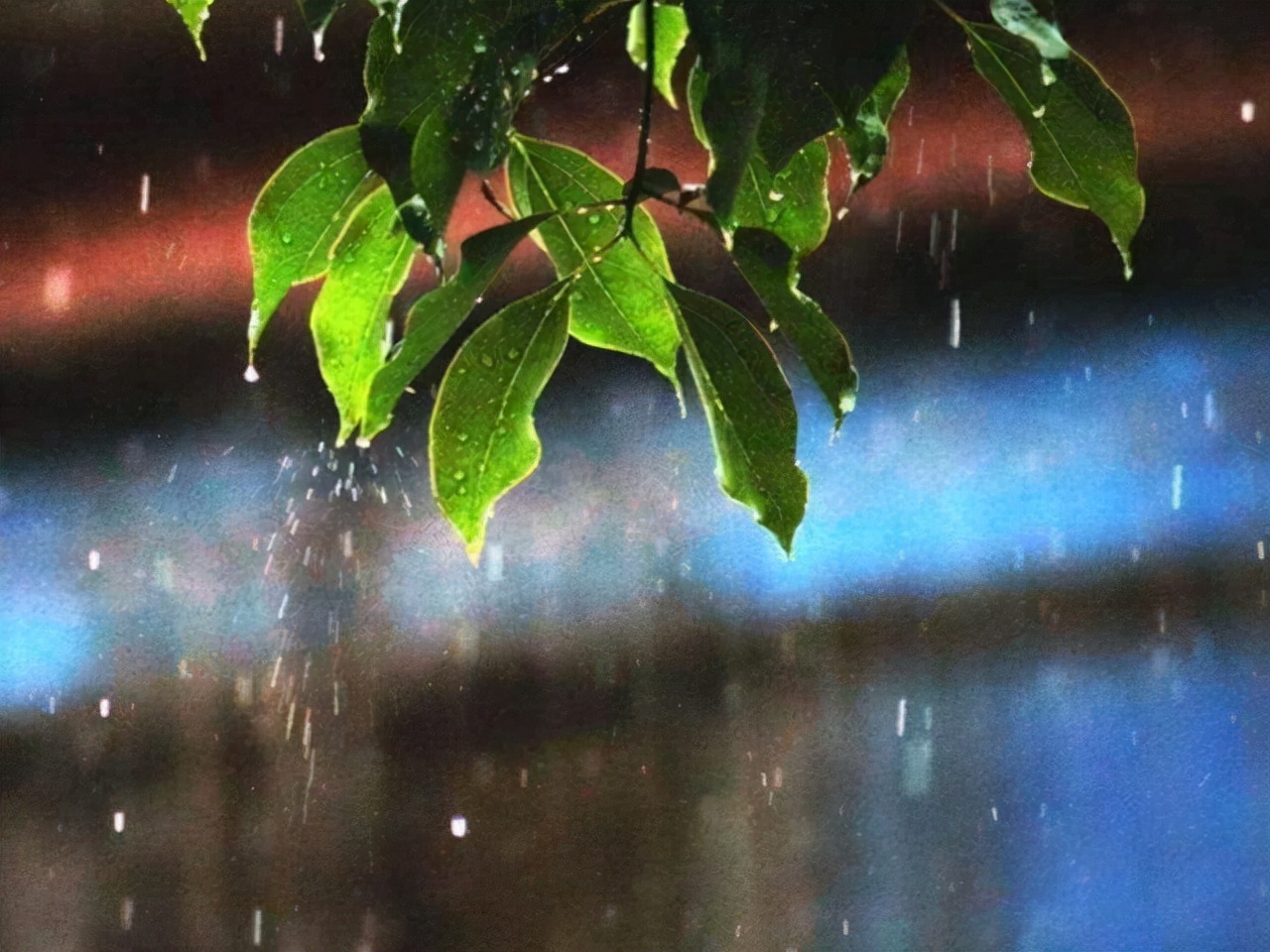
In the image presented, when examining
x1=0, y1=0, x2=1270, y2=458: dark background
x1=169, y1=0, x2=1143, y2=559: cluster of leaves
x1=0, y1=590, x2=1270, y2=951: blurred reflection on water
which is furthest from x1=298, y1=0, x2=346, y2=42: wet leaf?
x1=0, y1=590, x2=1270, y2=951: blurred reflection on water

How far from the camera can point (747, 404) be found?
0.26m

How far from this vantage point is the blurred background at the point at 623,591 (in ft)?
5.77

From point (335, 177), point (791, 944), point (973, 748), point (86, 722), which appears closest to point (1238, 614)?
point (973, 748)

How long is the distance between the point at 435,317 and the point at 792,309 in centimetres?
7

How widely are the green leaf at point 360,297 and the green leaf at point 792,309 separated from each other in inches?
2.9

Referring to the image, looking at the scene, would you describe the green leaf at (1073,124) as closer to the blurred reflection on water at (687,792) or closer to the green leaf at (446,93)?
the green leaf at (446,93)

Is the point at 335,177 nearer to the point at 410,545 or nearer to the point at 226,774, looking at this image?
the point at 410,545

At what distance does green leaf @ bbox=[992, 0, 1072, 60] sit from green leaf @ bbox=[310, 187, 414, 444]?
0.13 meters

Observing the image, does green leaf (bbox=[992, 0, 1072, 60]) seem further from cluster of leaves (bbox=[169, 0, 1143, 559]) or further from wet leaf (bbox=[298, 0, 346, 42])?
wet leaf (bbox=[298, 0, 346, 42])

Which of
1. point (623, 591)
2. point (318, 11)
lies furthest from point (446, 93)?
point (623, 591)

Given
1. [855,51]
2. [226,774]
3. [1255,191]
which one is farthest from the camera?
[226,774]

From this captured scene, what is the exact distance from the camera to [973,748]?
1.81 m

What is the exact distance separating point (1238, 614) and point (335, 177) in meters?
1.73

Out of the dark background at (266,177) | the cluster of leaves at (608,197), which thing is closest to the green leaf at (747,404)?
the cluster of leaves at (608,197)
